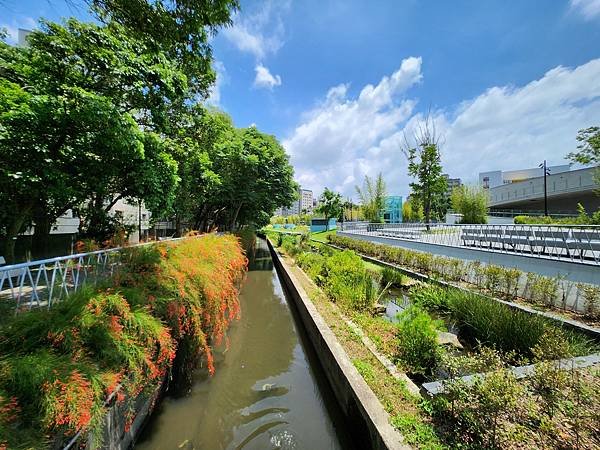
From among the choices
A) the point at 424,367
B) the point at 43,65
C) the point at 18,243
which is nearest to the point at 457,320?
the point at 424,367

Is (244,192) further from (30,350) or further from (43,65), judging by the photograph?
(30,350)

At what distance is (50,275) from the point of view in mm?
3375

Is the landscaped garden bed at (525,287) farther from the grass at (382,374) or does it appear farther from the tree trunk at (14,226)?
the tree trunk at (14,226)

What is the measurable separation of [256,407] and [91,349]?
9.43 ft

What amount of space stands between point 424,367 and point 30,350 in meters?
4.57

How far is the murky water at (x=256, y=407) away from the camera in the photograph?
3.39m

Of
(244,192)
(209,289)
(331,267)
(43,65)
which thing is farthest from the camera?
(244,192)

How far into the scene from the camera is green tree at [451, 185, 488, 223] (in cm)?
2934

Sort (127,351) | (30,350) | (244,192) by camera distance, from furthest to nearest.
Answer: (244,192) → (127,351) → (30,350)

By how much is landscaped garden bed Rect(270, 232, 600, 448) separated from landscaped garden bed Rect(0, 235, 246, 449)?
9.13 feet

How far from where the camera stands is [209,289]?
4387 millimetres

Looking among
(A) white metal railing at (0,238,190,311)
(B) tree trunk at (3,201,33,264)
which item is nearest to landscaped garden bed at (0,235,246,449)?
(A) white metal railing at (0,238,190,311)

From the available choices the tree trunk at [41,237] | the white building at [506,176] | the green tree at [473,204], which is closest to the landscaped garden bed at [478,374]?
the tree trunk at [41,237]

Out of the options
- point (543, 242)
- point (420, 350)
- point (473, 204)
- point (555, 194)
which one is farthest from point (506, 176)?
point (420, 350)
